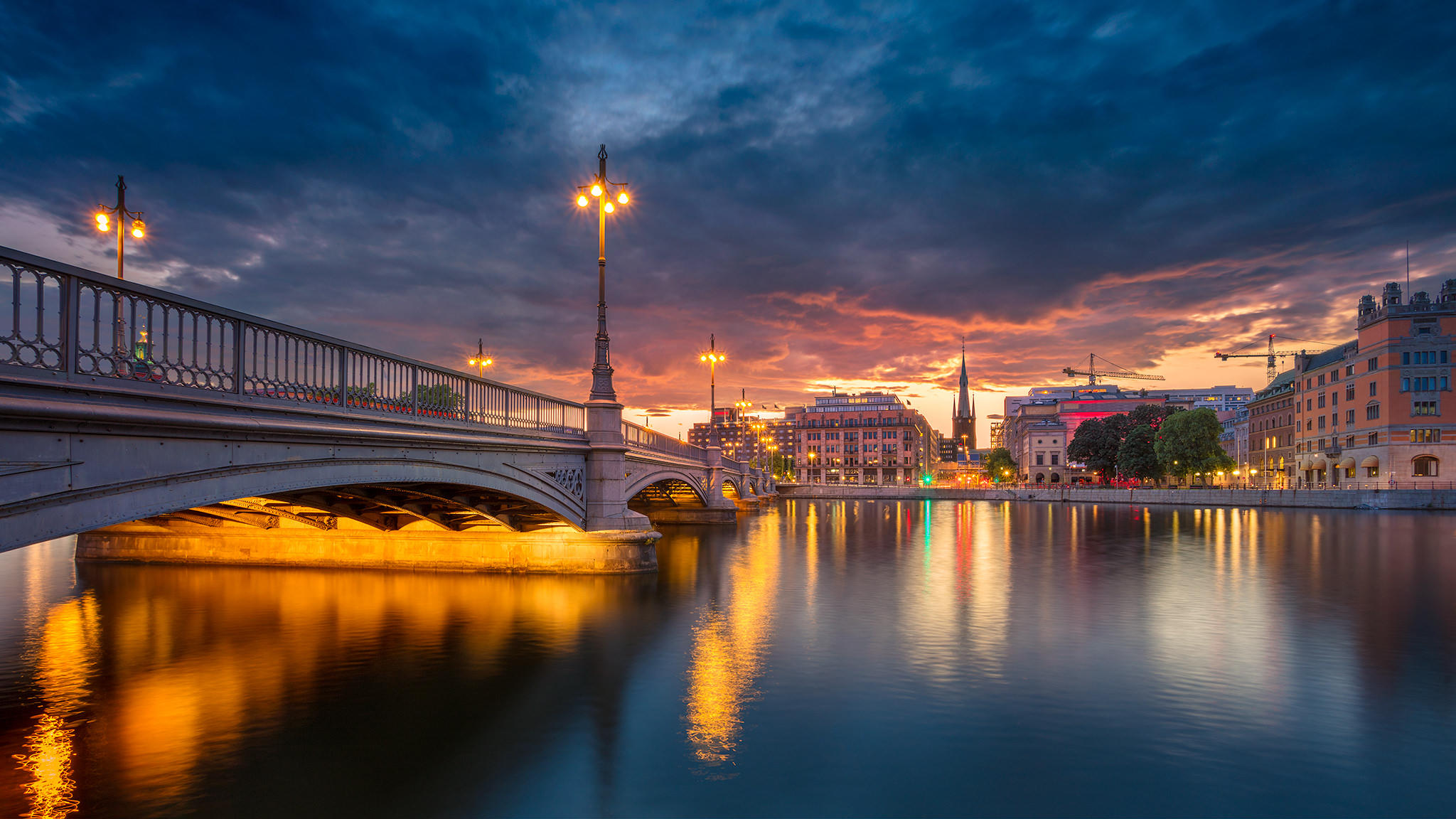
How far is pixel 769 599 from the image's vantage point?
2631cm

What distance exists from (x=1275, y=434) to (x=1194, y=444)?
29.5 metres

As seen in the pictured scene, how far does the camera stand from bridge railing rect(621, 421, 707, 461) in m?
35.2

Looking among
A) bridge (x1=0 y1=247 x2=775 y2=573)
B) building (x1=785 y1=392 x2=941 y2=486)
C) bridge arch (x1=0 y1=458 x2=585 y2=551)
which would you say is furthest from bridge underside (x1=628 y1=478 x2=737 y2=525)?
building (x1=785 y1=392 x2=941 y2=486)

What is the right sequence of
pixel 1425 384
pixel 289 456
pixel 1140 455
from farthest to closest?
pixel 1140 455, pixel 1425 384, pixel 289 456

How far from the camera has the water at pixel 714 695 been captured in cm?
1069

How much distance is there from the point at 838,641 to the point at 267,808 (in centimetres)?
1302

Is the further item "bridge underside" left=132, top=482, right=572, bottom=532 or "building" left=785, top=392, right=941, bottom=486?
"building" left=785, top=392, right=941, bottom=486

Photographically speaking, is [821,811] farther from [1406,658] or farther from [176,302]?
[1406,658]

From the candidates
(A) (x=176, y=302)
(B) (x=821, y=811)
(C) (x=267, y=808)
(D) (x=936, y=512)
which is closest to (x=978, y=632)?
(B) (x=821, y=811)

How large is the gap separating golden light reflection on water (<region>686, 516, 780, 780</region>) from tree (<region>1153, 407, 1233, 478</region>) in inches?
3440

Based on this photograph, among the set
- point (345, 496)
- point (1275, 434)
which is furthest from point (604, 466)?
point (1275, 434)

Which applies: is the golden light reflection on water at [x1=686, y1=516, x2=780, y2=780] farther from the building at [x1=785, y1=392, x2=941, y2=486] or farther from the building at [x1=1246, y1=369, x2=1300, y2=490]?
the building at [x1=785, y1=392, x2=941, y2=486]

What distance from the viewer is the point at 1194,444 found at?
3912 inches

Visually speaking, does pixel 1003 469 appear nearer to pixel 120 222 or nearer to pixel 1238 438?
pixel 1238 438
